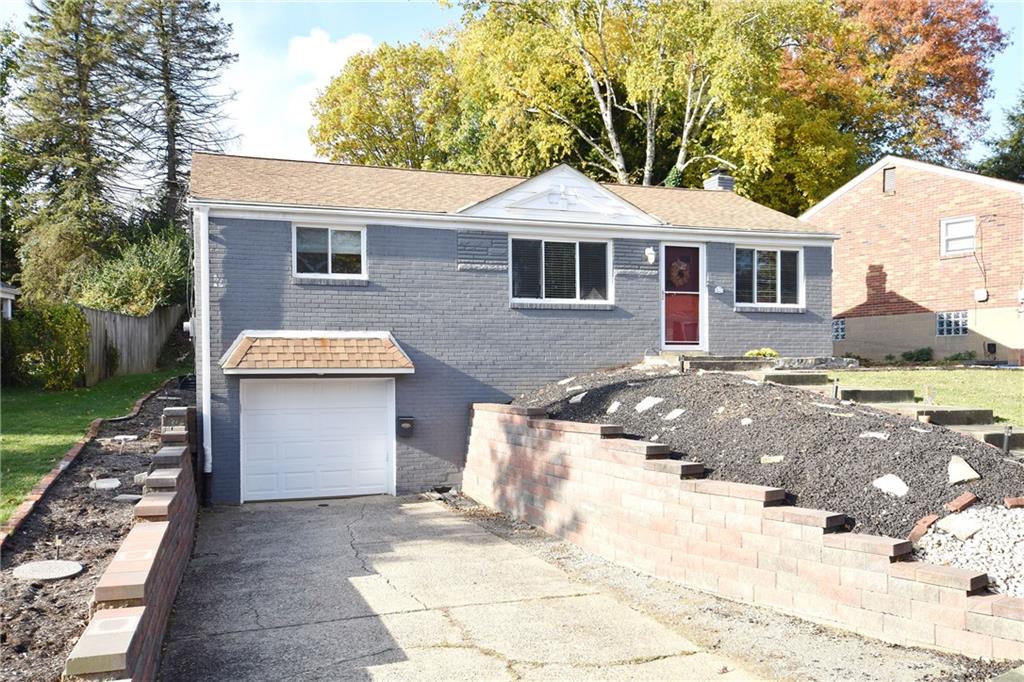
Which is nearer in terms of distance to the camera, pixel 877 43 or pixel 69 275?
pixel 69 275

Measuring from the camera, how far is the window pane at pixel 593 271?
15.1 meters

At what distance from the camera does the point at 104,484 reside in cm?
879

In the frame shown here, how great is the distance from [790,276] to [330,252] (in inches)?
361

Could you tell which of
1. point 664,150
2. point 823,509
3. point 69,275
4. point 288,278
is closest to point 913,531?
point 823,509

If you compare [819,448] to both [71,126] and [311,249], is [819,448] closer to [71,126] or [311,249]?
[311,249]

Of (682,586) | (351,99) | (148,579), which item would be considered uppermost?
(351,99)

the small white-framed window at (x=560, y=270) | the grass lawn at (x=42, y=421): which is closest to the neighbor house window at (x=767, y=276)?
the small white-framed window at (x=560, y=270)

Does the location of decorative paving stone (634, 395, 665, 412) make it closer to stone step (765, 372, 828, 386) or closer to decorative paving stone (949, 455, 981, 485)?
stone step (765, 372, 828, 386)

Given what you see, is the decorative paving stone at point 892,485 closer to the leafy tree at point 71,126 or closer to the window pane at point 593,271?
the window pane at point 593,271

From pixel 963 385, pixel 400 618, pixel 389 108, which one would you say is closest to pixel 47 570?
pixel 400 618

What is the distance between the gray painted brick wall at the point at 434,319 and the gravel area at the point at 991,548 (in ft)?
29.4

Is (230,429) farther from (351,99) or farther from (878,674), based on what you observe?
(351,99)

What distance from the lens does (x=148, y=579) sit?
522 centimetres

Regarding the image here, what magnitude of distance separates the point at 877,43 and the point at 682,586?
2943 centimetres
